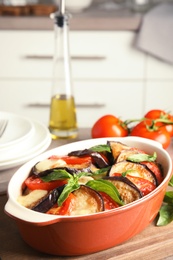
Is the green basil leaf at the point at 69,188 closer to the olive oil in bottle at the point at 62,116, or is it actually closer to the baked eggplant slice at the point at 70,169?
the baked eggplant slice at the point at 70,169

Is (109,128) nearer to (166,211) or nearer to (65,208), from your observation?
(166,211)

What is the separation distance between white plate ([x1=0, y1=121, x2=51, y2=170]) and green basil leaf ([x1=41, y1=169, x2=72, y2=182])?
0.97 ft

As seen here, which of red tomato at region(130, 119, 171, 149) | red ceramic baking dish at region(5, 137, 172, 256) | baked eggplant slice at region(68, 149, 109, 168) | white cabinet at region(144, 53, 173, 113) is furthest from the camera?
white cabinet at region(144, 53, 173, 113)

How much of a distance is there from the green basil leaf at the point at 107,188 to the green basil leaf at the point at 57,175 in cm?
4

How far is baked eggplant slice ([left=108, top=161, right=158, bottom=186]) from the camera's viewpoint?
2.97ft

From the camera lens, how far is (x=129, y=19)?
2.47 meters

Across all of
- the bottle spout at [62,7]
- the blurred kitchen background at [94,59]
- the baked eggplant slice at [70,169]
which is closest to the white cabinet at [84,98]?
the blurred kitchen background at [94,59]

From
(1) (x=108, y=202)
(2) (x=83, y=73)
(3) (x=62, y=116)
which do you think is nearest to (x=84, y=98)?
(2) (x=83, y=73)

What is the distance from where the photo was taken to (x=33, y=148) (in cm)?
120

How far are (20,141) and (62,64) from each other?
0.82 ft

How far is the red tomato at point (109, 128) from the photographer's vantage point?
1.29 metres

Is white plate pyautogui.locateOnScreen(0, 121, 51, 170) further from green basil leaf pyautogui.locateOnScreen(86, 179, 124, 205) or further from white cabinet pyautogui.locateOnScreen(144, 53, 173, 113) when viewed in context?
white cabinet pyautogui.locateOnScreen(144, 53, 173, 113)

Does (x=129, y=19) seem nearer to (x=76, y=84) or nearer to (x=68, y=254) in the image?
(x=76, y=84)

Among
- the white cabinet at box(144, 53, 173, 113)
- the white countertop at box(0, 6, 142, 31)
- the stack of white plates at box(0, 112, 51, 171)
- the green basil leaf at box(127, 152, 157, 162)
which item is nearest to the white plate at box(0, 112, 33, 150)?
the stack of white plates at box(0, 112, 51, 171)
